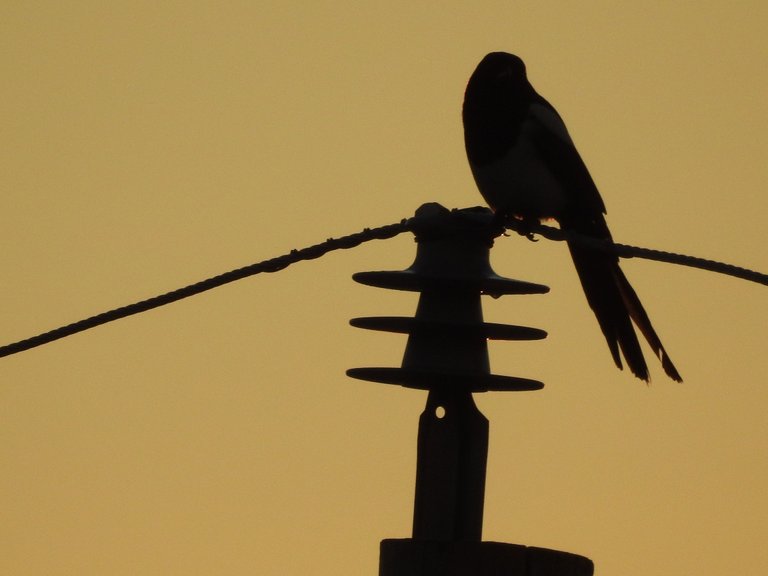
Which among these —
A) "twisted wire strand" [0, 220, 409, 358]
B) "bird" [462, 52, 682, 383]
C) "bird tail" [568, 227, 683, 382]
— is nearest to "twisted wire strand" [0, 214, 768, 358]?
"twisted wire strand" [0, 220, 409, 358]

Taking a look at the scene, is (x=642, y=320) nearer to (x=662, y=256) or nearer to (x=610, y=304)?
(x=610, y=304)

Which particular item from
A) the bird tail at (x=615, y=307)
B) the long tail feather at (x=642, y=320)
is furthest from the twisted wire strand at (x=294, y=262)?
the bird tail at (x=615, y=307)

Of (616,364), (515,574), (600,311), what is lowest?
(515,574)

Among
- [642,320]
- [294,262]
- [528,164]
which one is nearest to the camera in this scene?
[294,262]

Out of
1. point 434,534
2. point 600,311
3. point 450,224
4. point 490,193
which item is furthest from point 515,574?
point 490,193

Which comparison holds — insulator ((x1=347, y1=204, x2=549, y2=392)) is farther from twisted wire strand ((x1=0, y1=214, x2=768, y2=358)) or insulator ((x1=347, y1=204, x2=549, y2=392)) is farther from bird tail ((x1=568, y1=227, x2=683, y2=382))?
bird tail ((x1=568, y1=227, x2=683, y2=382))

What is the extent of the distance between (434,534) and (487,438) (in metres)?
0.28

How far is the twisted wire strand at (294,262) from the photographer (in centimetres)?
353

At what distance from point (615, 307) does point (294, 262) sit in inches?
91.0

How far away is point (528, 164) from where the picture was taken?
632 cm

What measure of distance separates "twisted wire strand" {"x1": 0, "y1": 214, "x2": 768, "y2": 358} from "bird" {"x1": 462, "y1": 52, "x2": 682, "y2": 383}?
211 cm

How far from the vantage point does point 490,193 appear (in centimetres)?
635

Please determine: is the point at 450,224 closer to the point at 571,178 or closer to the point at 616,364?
the point at 616,364

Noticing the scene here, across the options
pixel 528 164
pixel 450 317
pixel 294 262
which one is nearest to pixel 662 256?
pixel 450 317
